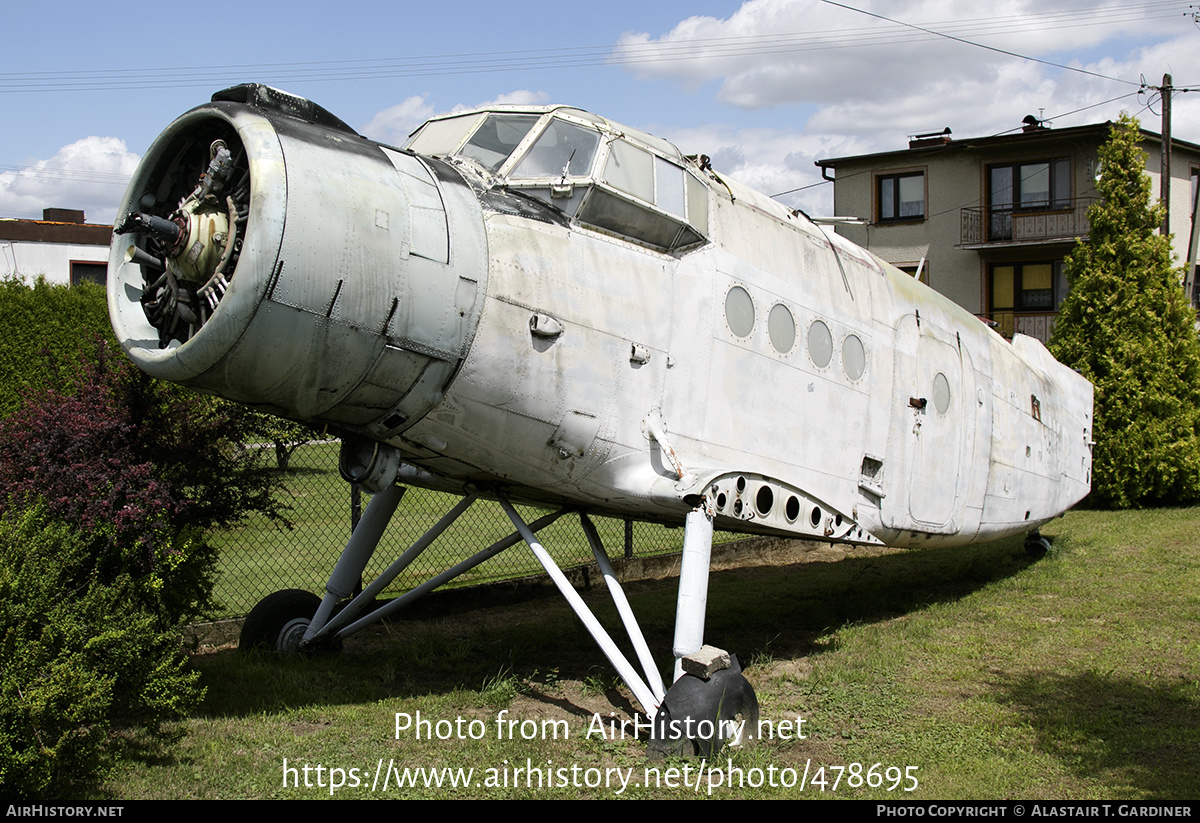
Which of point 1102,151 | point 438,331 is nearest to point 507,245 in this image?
point 438,331

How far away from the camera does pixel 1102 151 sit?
18547 millimetres

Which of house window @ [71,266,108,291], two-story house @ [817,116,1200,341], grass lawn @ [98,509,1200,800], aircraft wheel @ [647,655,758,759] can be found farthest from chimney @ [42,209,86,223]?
aircraft wheel @ [647,655,758,759]

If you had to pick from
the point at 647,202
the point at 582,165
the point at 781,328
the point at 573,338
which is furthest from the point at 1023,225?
the point at 573,338

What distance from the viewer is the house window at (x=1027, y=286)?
92.2 feet

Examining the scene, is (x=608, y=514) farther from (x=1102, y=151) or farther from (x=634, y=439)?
(x=1102, y=151)

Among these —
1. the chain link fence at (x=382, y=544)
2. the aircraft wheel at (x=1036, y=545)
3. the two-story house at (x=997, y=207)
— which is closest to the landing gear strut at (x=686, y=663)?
the chain link fence at (x=382, y=544)

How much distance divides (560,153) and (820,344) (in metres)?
2.61

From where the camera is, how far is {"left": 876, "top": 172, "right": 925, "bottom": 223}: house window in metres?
29.6

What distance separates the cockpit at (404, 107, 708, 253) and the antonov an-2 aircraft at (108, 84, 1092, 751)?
2 centimetres

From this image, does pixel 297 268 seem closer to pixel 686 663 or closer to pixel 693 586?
pixel 693 586

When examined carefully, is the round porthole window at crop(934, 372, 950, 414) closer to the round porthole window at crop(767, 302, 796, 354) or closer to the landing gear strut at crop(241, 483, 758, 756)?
the round porthole window at crop(767, 302, 796, 354)

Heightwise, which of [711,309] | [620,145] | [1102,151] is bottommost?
[711,309]

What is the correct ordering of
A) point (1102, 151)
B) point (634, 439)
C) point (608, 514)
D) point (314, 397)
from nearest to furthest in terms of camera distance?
point (314, 397), point (634, 439), point (608, 514), point (1102, 151)
